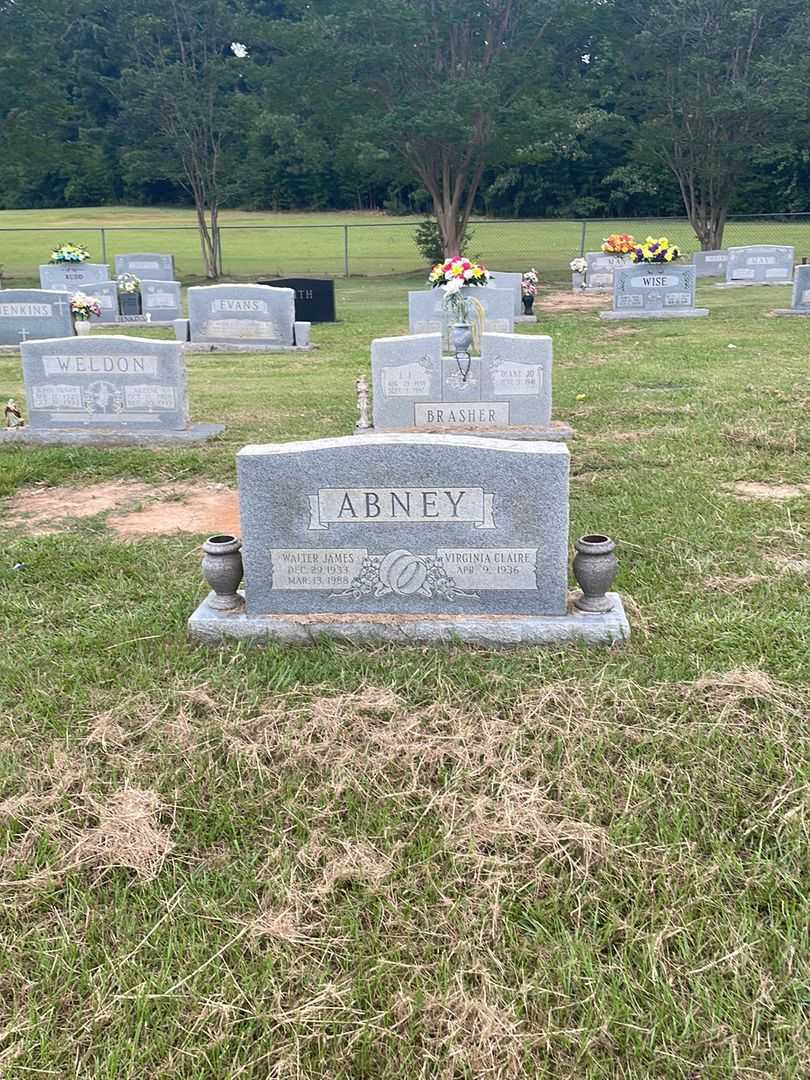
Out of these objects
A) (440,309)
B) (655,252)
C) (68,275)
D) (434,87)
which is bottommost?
(440,309)

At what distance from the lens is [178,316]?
21.5m

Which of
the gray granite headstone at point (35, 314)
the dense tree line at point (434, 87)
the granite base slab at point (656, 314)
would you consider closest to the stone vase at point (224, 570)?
the gray granite headstone at point (35, 314)

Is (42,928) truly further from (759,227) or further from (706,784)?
(759,227)

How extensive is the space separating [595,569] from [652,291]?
16558 millimetres

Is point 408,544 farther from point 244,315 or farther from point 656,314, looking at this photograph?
point 656,314

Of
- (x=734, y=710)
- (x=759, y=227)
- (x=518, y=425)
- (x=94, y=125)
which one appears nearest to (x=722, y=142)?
(x=759, y=227)

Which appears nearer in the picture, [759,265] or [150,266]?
[759,265]

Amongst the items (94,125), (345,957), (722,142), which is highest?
(94,125)

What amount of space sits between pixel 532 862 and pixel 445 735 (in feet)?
2.36

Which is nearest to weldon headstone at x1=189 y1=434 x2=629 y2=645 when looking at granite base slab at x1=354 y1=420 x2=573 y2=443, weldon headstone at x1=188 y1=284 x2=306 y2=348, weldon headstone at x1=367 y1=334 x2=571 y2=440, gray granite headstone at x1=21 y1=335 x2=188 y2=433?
granite base slab at x1=354 y1=420 x2=573 y2=443

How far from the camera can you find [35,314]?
54.0ft

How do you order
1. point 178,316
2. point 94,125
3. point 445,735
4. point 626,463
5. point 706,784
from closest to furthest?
point 706,784 → point 445,735 → point 626,463 → point 178,316 → point 94,125

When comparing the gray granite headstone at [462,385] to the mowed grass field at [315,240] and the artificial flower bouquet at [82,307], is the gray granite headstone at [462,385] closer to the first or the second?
the artificial flower bouquet at [82,307]

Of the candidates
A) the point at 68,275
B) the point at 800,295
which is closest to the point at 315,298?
the point at 68,275
